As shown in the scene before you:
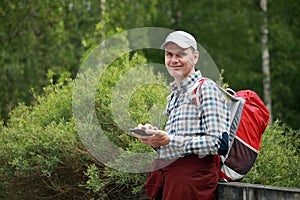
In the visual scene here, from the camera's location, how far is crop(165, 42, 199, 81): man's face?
3.13m

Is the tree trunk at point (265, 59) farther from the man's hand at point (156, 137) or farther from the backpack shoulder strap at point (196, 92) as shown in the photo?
the man's hand at point (156, 137)

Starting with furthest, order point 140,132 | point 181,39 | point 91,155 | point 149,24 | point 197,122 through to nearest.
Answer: point 149,24, point 91,155, point 181,39, point 197,122, point 140,132

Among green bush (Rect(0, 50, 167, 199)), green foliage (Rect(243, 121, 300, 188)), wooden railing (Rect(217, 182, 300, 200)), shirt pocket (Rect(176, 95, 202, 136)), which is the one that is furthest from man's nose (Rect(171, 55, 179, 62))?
green foliage (Rect(243, 121, 300, 188))

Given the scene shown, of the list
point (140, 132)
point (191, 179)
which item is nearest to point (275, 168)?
point (191, 179)

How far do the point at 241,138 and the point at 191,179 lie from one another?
1.25ft

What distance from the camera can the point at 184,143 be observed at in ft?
9.75

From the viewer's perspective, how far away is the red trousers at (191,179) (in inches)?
119

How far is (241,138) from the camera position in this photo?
318 cm

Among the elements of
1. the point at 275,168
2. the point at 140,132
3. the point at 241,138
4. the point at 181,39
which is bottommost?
the point at 275,168

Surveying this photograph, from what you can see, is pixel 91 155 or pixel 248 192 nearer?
pixel 248 192

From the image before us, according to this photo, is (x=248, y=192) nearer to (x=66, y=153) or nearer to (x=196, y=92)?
(x=196, y=92)

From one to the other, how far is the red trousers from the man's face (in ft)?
1.46

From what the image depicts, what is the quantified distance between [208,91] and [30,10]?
10.5 metres

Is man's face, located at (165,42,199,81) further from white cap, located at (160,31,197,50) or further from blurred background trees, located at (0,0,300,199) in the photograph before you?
blurred background trees, located at (0,0,300,199)
